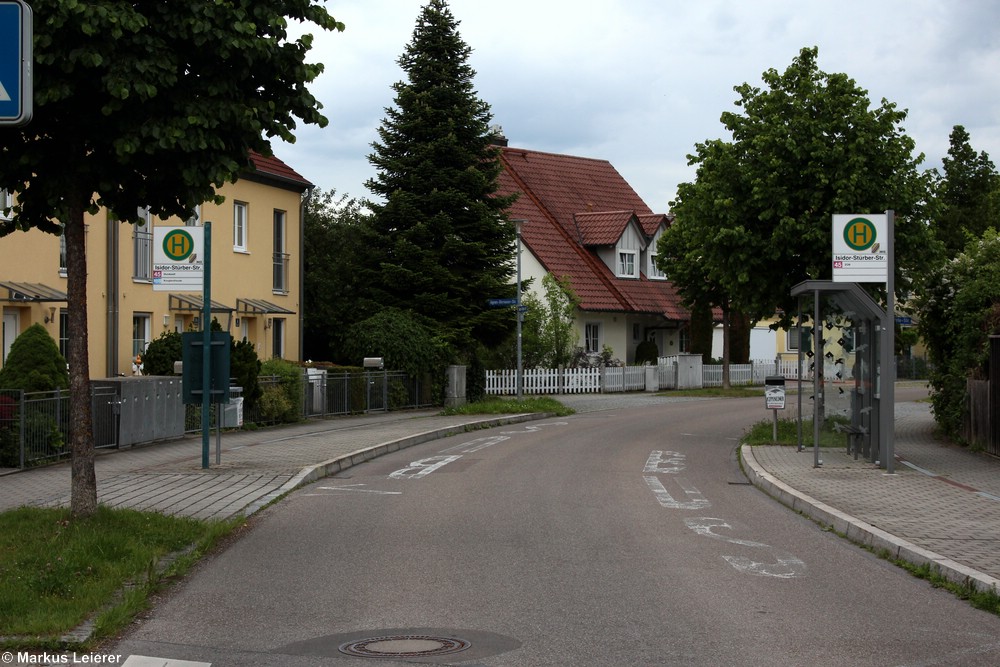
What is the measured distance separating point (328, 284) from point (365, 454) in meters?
22.1

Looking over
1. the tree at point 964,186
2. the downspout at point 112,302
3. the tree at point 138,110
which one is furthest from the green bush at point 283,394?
the tree at point 964,186

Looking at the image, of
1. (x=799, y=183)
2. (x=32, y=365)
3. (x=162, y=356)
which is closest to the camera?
(x=32, y=365)

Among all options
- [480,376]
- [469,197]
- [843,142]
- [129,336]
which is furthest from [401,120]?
[843,142]

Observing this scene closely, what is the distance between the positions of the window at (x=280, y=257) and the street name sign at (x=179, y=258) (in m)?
18.7

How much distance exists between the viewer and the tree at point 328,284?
39.8 metres

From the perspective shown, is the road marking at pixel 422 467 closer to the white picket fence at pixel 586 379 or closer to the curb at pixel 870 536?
the curb at pixel 870 536

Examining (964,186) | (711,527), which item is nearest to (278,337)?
(711,527)

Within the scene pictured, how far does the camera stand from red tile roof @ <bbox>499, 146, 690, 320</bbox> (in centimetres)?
4791

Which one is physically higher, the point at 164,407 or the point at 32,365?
the point at 32,365

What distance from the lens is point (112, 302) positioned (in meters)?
26.9

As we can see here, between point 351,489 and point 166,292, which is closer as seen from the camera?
point 351,489

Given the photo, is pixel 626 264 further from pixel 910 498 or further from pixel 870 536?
pixel 870 536

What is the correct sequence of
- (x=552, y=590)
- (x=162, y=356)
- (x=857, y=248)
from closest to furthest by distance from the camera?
(x=552, y=590), (x=857, y=248), (x=162, y=356)

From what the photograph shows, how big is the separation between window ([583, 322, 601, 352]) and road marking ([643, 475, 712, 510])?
32.9m
